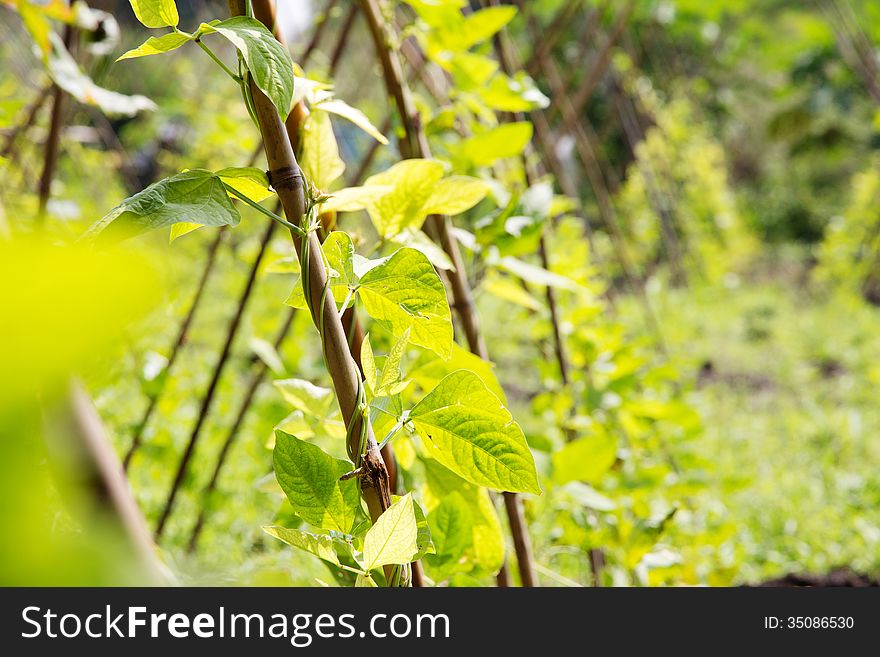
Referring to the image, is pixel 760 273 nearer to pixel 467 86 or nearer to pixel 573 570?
pixel 573 570

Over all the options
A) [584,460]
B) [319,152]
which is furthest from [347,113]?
[584,460]

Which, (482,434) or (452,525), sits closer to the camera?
(482,434)

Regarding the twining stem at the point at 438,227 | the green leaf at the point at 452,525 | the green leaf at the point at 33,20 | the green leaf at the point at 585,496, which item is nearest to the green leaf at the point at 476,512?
the green leaf at the point at 452,525

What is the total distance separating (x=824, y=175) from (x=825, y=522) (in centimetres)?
939

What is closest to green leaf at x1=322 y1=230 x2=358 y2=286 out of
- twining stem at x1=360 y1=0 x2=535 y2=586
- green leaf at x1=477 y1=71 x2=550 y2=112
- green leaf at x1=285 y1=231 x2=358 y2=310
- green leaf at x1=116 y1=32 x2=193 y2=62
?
green leaf at x1=285 y1=231 x2=358 y2=310

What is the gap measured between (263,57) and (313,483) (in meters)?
0.19

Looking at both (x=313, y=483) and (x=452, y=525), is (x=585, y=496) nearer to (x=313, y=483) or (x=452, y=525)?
(x=452, y=525)

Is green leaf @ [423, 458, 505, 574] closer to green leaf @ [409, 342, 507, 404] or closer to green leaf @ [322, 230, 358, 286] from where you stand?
green leaf @ [409, 342, 507, 404]

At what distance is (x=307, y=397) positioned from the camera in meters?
0.46

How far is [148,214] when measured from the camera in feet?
0.95

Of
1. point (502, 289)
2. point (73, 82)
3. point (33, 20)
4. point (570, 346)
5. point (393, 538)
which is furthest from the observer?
point (570, 346)

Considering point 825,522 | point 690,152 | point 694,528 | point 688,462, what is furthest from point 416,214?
point 690,152

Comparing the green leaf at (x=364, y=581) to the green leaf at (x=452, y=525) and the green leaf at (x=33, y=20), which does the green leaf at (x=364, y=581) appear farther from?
the green leaf at (x=33, y=20)

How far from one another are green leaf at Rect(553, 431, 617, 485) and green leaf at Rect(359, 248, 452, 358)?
1.38 feet
